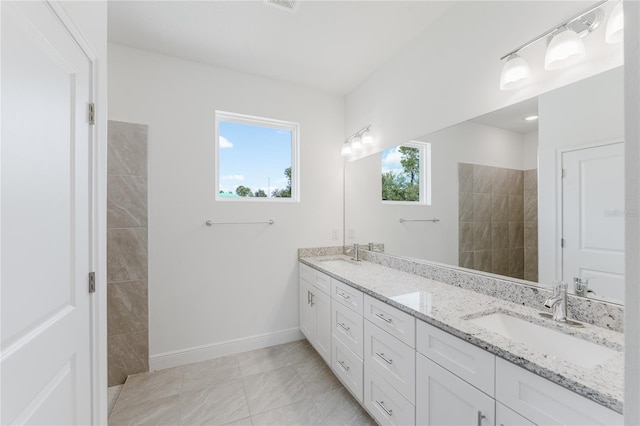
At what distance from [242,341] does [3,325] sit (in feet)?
6.86

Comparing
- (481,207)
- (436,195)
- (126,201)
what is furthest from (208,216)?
(481,207)

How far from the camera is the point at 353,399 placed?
1925 mm

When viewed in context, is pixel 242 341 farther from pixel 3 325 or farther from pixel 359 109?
pixel 359 109

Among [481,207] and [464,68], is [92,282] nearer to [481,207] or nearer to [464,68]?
[481,207]

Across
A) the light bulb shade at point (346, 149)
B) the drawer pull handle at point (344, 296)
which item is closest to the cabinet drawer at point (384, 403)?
the drawer pull handle at point (344, 296)

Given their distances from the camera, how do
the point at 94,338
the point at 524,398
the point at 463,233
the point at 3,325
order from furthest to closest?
the point at 463,233 → the point at 94,338 → the point at 524,398 → the point at 3,325

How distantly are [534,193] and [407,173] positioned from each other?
0.96 m

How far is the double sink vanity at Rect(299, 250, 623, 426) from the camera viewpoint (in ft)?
2.63

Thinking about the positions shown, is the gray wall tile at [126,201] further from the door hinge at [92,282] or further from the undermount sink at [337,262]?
the undermount sink at [337,262]

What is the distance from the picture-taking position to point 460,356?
1080 mm

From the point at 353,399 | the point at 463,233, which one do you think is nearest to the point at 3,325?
the point at 353,399

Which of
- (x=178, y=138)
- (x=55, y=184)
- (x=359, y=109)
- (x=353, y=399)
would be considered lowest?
(x=353, y=399)

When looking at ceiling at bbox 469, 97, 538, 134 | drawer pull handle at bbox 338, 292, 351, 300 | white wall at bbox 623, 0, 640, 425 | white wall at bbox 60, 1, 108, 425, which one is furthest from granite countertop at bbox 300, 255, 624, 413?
white wall at bbox 60, 1, 108, 425

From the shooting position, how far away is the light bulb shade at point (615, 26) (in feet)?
3.41
